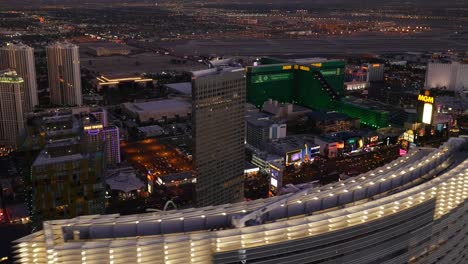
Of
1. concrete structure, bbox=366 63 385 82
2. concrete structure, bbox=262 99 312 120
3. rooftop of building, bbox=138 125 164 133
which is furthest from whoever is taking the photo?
concrete structure, bbox=366 63 385 82

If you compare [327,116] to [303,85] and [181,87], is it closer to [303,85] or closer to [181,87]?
[303,85]

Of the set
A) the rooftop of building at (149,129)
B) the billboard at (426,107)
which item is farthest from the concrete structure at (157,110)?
the billboard at (426,107)

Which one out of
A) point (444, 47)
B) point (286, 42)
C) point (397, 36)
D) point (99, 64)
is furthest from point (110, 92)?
point (397, 36)

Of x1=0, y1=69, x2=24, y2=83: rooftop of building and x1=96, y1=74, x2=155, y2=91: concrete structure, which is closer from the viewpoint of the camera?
x1=0, y1=69, x2=24, y2=83: rooftop of building

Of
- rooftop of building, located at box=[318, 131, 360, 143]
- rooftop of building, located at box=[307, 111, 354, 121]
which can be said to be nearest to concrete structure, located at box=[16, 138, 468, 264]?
rooftop of building, located at box=[318, 131, 360, 143]

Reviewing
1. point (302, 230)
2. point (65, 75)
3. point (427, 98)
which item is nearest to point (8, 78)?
point (65, 75)

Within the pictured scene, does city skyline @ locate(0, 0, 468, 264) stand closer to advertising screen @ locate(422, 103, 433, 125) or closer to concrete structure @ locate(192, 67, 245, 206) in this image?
concrete structure @ locate(192, 67, 245, 206)

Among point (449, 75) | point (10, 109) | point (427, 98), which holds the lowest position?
point (449, 75)
